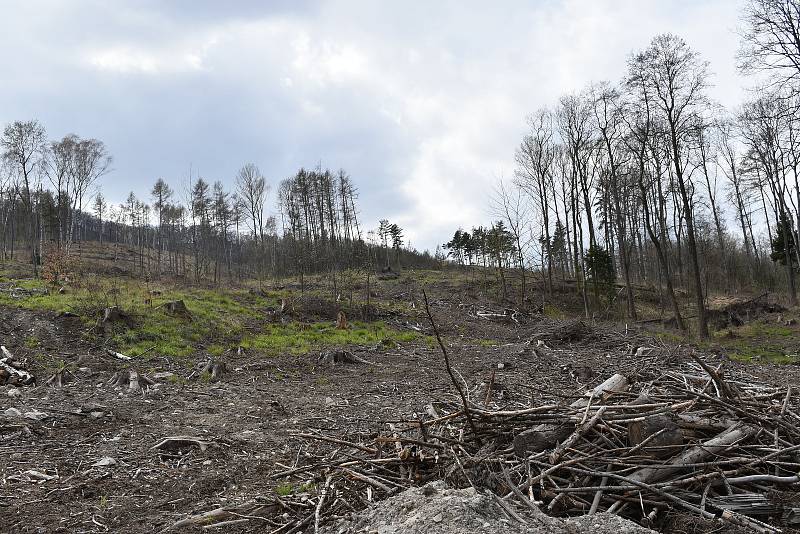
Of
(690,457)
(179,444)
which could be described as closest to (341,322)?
(179,444)

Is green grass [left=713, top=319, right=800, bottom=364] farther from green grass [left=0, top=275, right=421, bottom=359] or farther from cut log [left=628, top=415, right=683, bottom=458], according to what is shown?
cut log [left=628, top=415, right=683, bottom=458]

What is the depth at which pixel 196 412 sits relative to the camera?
7109mm

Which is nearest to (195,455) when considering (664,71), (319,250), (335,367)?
(335,367)

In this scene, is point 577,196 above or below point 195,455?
above

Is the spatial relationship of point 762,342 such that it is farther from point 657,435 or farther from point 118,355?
point 118,355

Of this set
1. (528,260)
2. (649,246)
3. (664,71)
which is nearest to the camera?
(664,71)

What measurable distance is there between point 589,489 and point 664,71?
18.4m

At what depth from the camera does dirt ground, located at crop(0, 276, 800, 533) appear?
3.99m

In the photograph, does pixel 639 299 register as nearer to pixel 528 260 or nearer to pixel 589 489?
pixel 528 260

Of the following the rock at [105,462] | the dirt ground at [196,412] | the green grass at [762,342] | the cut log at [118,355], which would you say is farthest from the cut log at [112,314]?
the green grass at [762,342]

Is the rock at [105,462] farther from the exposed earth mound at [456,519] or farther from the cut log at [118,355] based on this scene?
the cut log at [118,355]

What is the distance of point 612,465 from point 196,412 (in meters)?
6.38

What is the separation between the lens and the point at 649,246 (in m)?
44.1

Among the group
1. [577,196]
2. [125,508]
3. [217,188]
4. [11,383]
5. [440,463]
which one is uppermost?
[217,188]
